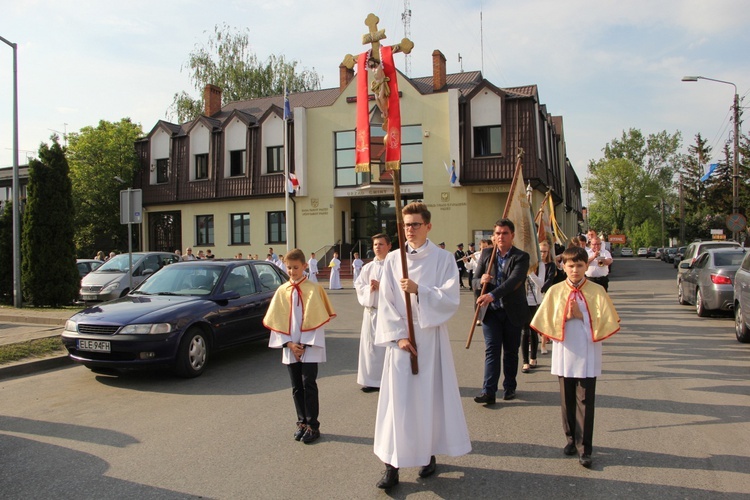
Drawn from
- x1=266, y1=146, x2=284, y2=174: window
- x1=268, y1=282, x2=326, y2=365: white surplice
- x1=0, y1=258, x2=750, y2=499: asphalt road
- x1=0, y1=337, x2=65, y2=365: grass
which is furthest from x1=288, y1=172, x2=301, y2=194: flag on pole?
x1=268, y1=282, x2=326, y2=365: white surplice

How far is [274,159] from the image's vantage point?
109 feet

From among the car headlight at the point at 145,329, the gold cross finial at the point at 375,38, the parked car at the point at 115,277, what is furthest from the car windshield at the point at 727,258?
the parked car at the point at 115,277

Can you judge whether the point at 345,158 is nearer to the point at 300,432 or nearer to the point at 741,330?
the point at 741,330

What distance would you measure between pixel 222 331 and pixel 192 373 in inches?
34.0

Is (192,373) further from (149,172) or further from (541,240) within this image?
(149,172)

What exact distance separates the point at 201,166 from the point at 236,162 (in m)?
2.59

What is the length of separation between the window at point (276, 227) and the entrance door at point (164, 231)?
673 cm

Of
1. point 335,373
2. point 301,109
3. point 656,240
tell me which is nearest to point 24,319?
point 335,373

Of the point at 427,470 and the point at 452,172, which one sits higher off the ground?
→ the point at 452,172

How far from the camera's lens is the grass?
8.54 m

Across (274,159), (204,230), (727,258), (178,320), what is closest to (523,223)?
(178,320)

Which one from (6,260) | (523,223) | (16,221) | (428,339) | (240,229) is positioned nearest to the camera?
(428,339)

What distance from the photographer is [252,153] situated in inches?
1320

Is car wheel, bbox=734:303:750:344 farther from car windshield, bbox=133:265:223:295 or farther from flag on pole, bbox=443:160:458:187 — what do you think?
flag on pole, bbox=443:160:458:187
